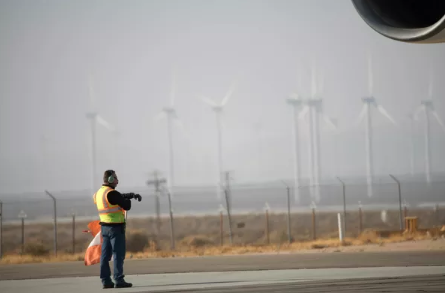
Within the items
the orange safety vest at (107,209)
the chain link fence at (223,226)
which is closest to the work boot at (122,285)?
the orange safety vest at (107,209)

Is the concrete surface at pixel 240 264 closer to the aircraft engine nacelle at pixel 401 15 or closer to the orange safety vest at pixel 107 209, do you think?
the orange safety vest at pixel 107 209

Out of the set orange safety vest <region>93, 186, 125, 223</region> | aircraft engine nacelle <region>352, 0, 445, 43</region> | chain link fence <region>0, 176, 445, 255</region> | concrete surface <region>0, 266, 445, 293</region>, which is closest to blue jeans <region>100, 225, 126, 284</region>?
orange safety vest <region>93, 186, 125, 223</region>

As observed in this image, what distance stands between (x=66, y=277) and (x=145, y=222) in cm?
9049

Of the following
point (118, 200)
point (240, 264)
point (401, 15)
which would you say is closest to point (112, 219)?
point (118, 200)

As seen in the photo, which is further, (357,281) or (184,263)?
(184,263)

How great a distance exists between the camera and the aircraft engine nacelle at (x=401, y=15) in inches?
282

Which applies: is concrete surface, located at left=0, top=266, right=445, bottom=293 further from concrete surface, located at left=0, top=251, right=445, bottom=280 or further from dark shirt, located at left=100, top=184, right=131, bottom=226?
Answer: dark shirt, located at left=100, top=184, right=131, bottom=226

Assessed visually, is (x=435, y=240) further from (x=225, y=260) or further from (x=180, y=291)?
(x=180, y=291)

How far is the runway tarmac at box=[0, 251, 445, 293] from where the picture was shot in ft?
50.4

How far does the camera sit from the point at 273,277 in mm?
17484

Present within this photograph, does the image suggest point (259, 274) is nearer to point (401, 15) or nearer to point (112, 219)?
point (112, 219)

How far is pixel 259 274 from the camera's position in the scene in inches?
726

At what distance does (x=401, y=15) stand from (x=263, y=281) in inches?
386

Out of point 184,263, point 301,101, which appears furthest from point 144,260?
point 301,101
